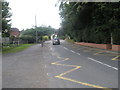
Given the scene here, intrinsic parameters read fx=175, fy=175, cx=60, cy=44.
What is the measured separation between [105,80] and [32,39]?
51614 millimetres

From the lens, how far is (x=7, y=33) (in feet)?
79.5

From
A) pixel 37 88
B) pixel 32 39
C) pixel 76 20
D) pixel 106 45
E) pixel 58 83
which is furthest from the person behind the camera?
pixel 32 39

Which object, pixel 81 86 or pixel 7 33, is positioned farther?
pixel 7 33

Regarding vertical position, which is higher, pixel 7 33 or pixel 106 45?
pixel 7 33

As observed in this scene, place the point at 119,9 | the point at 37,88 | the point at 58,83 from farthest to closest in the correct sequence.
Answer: the point at 119,9, the point at 58,83, the point at 37,88

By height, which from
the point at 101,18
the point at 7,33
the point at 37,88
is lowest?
the point at 37,88

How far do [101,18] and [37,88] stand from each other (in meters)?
20.6

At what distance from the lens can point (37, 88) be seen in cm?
590

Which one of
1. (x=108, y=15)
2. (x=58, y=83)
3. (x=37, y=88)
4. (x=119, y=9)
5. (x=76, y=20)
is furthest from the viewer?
(x=76, y=20)

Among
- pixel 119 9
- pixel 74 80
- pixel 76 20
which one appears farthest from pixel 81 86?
pixel 76 20

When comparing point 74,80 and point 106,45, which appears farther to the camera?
point 106,45

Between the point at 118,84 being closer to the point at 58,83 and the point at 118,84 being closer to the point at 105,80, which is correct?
the point at 105,80

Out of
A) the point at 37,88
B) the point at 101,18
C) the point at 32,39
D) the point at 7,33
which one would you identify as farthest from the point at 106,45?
the point at 32,39

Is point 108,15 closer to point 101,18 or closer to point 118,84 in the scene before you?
point 101,18
